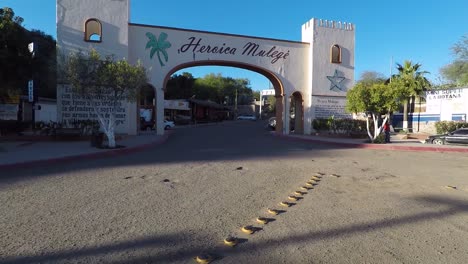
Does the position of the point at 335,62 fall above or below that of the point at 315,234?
above

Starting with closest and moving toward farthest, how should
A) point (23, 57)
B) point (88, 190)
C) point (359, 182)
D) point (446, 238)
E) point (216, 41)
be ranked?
point (446, 238) < point (88, 190) < point (359, 182) < point (23, 57) < point (216, 41)

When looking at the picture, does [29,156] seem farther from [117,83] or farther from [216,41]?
[216,41]

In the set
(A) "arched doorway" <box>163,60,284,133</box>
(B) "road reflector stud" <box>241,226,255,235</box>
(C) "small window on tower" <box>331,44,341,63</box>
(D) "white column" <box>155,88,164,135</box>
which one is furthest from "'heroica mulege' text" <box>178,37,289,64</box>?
(B) "road reflector stud" <box>241,226,255,235</box>

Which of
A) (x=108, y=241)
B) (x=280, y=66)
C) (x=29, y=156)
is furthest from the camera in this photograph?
(x=280, y=66)

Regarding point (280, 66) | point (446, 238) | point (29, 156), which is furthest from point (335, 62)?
point (446, 238)

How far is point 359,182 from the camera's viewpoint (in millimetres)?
8336

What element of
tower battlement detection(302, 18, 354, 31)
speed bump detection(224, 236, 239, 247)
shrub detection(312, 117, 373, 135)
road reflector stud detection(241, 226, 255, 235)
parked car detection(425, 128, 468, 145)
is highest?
tower battlement detection(302, 18, 354, 31)

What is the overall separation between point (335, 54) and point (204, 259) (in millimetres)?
26895

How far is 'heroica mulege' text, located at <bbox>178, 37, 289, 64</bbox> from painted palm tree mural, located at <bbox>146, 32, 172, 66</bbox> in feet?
3.47

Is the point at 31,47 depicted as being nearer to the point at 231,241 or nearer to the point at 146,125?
the point at 146,125

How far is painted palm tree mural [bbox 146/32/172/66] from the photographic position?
23344mm

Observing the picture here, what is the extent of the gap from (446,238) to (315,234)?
5.53 ft

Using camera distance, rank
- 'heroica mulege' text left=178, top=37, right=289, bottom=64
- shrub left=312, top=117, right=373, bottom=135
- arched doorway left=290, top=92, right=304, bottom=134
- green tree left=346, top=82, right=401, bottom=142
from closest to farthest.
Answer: green tree left=346, top=82, right=401, bottom=142, 'heroica mulege' text left=178, top=37, right=289, bottom=64, shrub left=312, top=117, right=373, bottom=135, arched doorway left=290, top=92, right=304, bottom=134

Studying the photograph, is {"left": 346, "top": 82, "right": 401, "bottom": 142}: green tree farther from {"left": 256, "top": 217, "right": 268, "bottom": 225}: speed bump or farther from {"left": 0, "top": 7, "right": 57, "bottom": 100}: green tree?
{"left": 256, "top": 217, "right": 268, "bottom": 225}: speed bump
